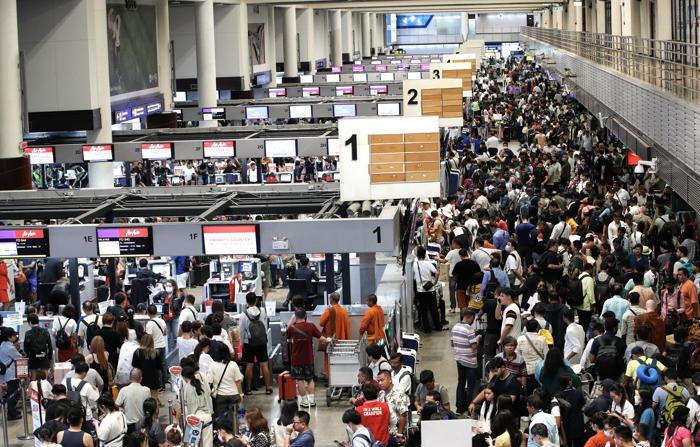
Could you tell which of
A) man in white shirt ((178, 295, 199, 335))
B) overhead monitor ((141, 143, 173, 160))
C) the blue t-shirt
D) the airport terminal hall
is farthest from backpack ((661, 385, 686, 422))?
overhead monitor ((141, 143, 173, 160))

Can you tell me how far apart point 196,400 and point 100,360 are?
190 centimetres

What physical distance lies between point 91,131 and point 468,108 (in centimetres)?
2286

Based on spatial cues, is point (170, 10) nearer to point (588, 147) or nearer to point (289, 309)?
point (588, 147)

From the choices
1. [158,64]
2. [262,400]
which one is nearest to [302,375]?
[262,400]

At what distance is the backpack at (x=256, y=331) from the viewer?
49.8 ft

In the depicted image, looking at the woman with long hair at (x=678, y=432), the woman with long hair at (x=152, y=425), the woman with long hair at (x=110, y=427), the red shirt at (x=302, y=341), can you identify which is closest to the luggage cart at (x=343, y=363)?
the red shirt at (x=302, y=341)

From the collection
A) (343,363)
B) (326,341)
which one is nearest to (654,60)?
(326,341)

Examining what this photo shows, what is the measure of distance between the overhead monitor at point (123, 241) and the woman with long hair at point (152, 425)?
11.7 feet

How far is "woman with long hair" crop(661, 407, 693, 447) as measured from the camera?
10.3 metres

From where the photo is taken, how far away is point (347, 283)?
680 inches

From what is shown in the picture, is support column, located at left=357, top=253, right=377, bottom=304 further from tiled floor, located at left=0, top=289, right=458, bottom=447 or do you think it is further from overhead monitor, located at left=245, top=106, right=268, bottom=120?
overhead monitor, located at left=245, top=106, right=268, bottom=120

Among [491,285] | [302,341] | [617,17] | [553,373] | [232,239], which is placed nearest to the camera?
[553,373]

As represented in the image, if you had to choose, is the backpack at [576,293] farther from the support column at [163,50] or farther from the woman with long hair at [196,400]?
the support column at [163,50]

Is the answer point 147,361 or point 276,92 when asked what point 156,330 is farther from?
point 276,92
